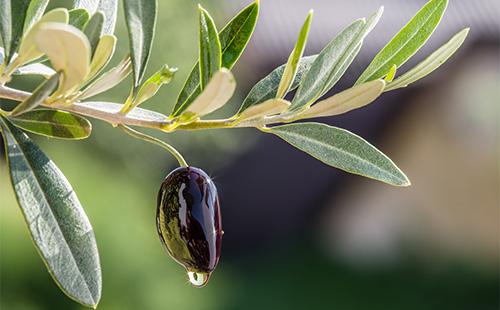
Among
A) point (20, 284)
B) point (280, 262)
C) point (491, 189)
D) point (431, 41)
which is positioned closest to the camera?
point (20, 284)

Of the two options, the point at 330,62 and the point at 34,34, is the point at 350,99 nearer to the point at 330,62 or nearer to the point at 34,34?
the point at 330,62

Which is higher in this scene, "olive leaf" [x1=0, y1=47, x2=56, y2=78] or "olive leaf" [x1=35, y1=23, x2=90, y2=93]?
"olive leaf" [x1=35, y1=23, x2=90, y2=93]

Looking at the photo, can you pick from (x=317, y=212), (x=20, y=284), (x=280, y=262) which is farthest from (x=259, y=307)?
(x=20, y=284)

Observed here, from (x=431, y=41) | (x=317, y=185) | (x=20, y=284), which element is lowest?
(x=20, y=284)

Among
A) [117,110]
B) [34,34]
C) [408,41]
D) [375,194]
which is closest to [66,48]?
[34,34]

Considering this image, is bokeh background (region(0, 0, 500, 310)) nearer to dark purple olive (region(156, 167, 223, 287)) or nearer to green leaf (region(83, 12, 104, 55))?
dark purple olive (region(156, 167, 223, 287))

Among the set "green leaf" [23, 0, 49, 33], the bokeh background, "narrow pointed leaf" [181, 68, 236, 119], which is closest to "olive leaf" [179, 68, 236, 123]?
"narrow pointed leaf" [181, 68, 236, 119]

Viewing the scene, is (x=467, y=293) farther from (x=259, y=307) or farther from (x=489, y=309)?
(x=259, y=307)

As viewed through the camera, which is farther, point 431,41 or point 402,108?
point 402,108
